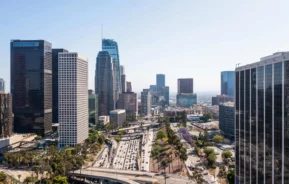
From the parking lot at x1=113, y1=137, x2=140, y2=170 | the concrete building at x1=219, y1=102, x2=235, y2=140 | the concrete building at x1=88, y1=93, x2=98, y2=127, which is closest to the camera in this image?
the parking lot at x1=113, y1=137, x2=140, y2=170

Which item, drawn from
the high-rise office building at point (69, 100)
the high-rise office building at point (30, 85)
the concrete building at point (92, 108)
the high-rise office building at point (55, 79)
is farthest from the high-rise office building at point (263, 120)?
the high-rise office building at point (55, 79)

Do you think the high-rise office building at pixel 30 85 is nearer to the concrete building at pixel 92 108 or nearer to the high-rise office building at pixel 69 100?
the high-rise office building at pixel 69 100

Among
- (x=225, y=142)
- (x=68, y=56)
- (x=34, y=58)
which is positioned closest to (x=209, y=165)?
(x=225, y=142)

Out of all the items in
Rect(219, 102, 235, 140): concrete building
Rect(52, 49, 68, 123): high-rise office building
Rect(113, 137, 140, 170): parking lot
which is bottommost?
Rect(113, 137, 140, 170): parking lot

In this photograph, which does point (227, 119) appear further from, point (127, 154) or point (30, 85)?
point (30, 85)

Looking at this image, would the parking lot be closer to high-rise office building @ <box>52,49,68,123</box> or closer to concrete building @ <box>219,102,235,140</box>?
concrete building @ <box>219,102,235,140</box>

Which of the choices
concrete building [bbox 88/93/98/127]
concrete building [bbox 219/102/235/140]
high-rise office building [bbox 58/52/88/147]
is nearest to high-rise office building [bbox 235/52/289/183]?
high-rise office building [bbox 58/52/88/147]

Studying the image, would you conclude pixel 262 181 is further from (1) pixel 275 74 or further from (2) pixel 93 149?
(2) pixel 93 149
